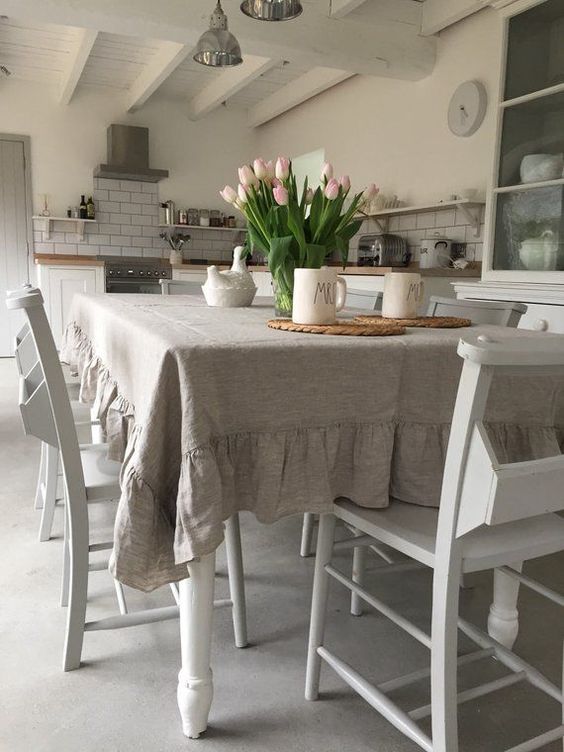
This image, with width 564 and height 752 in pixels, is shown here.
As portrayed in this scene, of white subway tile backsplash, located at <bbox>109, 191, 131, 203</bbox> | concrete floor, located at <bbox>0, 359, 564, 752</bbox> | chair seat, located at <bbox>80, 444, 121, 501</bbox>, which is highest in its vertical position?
white subway tile backsplash, located at <bbox>109, 191, 131, 203</bbox>

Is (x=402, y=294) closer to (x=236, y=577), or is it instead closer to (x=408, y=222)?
(x=236, y=577)

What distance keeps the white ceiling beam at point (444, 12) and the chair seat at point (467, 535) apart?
363 centimetres

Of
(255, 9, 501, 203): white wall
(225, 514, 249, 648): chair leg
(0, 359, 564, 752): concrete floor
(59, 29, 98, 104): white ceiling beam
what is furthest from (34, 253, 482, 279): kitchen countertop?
(225, 514, 249, 648): chair leg

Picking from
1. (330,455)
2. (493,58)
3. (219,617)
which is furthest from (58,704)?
(493,58)

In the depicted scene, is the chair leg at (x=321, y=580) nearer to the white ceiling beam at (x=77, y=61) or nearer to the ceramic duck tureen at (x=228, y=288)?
the ceramic duck tureen at (x=228, y=288)

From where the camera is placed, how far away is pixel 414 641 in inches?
65.1

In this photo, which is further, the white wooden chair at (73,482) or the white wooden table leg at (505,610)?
the white wooden table leg at (505,610)

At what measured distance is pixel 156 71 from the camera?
5.30 meters

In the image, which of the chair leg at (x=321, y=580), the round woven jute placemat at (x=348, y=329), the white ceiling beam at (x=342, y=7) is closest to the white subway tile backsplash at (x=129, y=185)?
the white ceiling beam at (x=342, y=7)

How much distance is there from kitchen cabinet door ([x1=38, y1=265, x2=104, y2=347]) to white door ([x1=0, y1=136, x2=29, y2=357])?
397 mm

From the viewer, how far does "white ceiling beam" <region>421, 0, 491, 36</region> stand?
12.4 feet

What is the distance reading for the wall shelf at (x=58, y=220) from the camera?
20.8 feet

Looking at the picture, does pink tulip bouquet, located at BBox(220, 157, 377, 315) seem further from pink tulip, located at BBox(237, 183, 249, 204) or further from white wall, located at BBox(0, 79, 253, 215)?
white wall, located at BBox(0, 79, 253, 215)

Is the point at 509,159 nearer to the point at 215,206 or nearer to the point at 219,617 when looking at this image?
the point at 219,617
